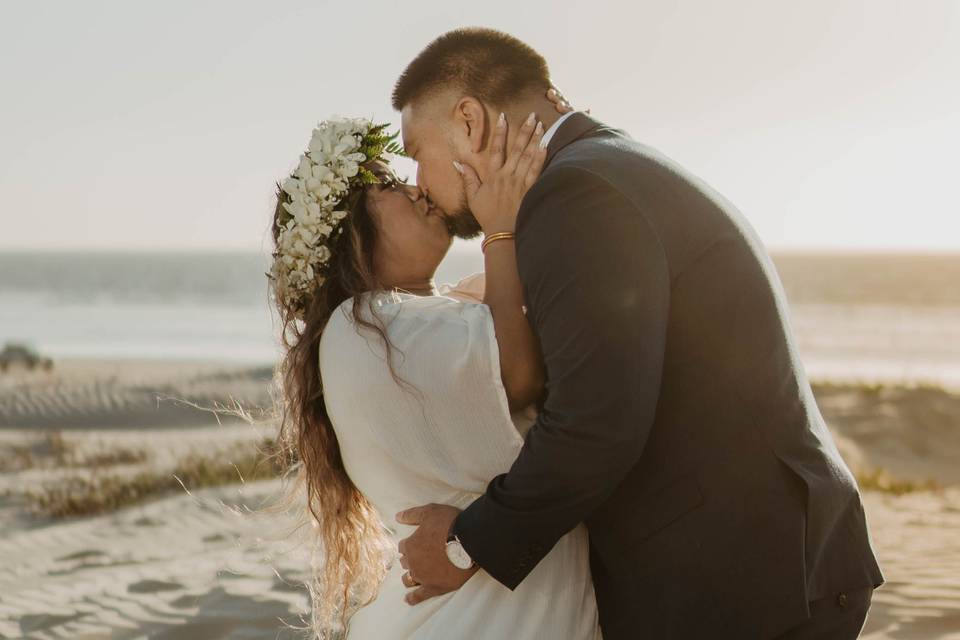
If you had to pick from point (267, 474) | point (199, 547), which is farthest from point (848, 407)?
point (199, 547)

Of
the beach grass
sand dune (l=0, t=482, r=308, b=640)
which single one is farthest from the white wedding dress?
the beach grass

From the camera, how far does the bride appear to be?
312 cm

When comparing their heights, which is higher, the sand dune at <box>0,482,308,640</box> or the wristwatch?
the wristwatch

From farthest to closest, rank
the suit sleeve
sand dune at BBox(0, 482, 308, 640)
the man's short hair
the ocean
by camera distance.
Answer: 1. the ocean
2. sand dune at BBox(0, 482, 308, 640)
3. the man's short hair
4. the suit sleeve

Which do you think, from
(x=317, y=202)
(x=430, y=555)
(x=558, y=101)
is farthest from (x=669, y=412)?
(x=317, y=202)

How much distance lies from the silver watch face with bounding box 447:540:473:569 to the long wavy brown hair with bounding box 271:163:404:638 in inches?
26.1

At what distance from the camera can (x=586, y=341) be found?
2596 millimetres

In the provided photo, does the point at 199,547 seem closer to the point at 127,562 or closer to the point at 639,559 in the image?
the point at 127,562

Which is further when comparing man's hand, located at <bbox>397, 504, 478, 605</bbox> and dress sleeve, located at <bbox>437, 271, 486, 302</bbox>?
dress sleeve, located at <bbox>437, 271, 486, 302</bbox>

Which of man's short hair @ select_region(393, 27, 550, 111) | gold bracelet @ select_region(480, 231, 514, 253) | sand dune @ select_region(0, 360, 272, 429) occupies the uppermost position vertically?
man's short hair @ select_region(393, 27, 550, 111)

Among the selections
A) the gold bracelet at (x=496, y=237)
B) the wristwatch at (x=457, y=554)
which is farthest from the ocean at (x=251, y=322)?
the wristwatch at (x=457, y=554)

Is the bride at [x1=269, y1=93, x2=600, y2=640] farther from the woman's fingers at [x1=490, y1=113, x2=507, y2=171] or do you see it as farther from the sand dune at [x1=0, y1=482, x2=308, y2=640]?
the sand dune at [x1=0, y1=482, x2=308, y2=640]

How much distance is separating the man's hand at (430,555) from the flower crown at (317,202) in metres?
0.93

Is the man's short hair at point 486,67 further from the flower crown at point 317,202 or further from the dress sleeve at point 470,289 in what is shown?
the dress sleeve at point 470,289
